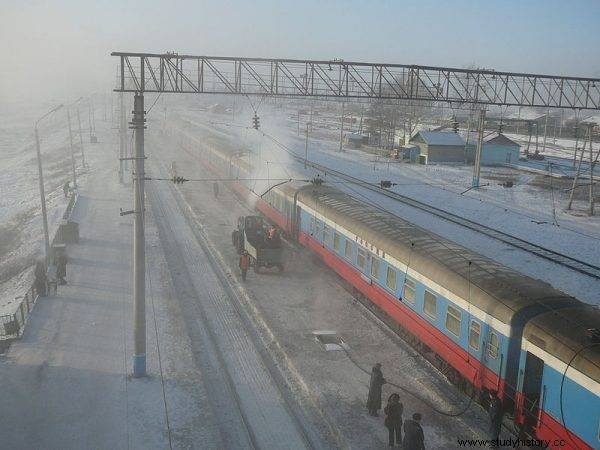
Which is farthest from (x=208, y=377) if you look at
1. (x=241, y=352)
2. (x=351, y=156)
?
(x=351, y=156)

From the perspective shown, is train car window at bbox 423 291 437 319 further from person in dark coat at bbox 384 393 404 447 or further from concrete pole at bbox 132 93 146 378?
concrete pole at bbox 132 93 146 378

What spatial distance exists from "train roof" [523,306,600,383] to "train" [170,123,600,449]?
0.06ft

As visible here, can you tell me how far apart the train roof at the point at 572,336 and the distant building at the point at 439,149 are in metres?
51.2

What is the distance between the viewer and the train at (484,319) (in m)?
9.96

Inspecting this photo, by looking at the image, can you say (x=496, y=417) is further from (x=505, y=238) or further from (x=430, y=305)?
(x=505, y=238)

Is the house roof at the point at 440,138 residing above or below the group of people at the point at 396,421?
above

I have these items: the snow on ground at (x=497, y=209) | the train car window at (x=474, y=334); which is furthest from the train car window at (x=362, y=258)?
the snow on ground at (x=497, y=209)

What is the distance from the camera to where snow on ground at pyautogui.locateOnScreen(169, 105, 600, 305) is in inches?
993

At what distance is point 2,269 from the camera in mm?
28922

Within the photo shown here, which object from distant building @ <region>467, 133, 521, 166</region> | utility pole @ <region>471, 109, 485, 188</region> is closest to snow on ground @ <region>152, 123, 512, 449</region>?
utility pole @ <region>471, 109, 485, 188</region>

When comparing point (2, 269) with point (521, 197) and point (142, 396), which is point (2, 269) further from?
point (521, 197)

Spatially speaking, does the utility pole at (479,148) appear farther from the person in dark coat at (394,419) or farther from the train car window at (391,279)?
the person in dark coat at (394,419)

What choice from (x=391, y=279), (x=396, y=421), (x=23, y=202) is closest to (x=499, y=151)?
(x=23, y=202)

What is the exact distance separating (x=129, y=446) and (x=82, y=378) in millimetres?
3330
